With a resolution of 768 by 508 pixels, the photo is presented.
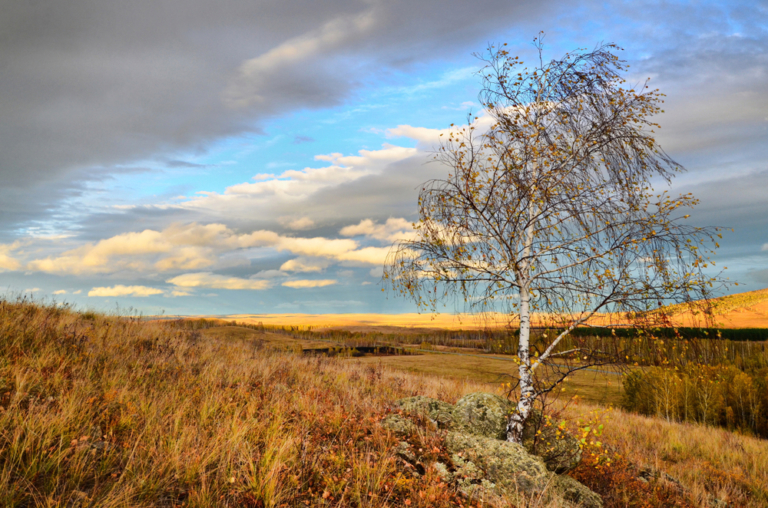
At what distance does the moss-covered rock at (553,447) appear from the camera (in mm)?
7379

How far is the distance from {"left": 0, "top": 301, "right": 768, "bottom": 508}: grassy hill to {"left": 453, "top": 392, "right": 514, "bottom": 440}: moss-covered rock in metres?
1.04

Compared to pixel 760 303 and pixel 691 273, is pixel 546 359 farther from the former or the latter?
pixel 760 303

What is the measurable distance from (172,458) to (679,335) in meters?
7.78

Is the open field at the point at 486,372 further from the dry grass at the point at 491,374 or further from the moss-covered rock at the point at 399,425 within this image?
the moss-covered rock at the point at 399,425

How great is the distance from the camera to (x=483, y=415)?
792 cm

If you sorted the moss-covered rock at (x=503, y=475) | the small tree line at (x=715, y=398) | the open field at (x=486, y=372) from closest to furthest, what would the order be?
the moss-covered rock at (x=503, y=475), the small tree line at (x=715, y=398), the open field at (x=486, y=372)

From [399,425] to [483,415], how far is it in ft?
6.59

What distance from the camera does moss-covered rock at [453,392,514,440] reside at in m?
7.70

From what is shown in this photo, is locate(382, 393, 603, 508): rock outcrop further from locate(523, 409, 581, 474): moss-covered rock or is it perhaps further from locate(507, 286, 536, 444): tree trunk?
locate(507, 286, 536, 444): tree trunk

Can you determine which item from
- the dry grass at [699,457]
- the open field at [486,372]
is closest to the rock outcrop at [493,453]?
the dry grass at [699,457]

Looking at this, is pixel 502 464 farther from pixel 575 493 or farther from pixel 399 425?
pixel 399 425

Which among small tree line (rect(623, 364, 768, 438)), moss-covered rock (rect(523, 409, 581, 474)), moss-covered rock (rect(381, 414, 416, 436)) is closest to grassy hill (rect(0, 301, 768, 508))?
moss-covered rock (rect(381, 414, 416, 436))

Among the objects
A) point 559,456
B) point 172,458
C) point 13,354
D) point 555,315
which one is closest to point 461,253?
point 555,315

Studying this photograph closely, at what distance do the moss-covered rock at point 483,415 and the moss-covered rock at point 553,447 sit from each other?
1.52 ft
